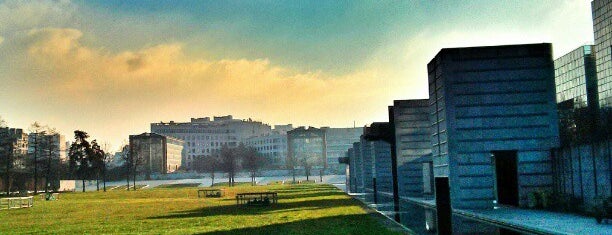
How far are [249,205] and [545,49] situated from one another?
25788 mm

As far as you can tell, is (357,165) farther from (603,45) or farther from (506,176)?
(603,45)

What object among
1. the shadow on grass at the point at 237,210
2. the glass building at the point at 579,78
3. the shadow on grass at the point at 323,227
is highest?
the glass building at the point at 579,78

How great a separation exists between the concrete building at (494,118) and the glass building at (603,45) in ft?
353

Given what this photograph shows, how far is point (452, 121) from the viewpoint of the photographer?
3966 centimetres

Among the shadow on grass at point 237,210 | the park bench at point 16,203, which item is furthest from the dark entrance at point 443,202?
the park bench at point 16,203

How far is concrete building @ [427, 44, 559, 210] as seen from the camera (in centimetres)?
3894

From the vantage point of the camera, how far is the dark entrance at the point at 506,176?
1523 inches

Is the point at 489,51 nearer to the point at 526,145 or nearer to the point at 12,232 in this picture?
the point at 526,145

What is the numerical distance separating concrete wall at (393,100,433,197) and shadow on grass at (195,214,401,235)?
35.4 meters

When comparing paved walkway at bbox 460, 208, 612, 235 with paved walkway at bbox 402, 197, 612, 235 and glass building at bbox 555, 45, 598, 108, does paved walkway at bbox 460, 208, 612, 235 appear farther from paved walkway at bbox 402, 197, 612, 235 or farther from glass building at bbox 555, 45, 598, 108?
glass building at bbox 555, 45, 598, 108

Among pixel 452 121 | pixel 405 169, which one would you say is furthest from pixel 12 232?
pixel 405 169

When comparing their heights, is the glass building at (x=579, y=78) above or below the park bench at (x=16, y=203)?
above

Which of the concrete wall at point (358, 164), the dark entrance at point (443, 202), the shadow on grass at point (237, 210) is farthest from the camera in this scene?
the concrete wall at point (358, 164)

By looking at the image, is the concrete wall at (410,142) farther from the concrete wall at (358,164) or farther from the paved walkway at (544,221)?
the concrete wall at (358,164)
